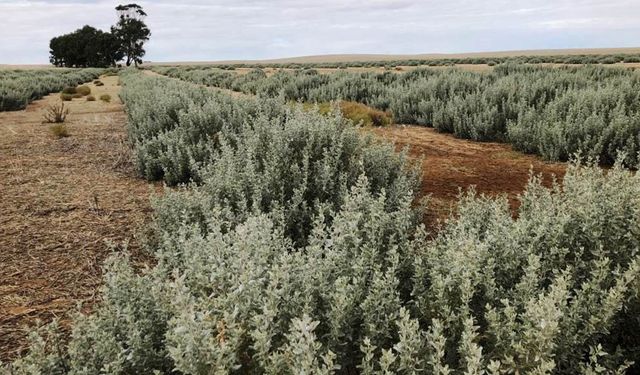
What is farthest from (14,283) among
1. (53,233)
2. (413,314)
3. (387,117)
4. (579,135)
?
(387,117)

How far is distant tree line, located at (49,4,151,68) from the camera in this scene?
80.9 metres

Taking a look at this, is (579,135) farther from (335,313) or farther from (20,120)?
(20,120)

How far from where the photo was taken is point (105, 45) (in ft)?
265

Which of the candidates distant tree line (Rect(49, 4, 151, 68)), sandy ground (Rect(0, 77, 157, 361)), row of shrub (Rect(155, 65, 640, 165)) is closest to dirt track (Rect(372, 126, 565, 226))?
row of shrub (Rect(155, 65, 640, 165))

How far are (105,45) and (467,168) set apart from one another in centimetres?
8553

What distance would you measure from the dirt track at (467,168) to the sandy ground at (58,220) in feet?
9.23

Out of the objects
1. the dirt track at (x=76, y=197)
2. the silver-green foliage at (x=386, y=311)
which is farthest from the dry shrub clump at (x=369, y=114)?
the silver-green foliage at (x=386, y=311)

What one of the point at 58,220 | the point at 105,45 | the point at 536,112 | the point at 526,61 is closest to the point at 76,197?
the point at 58,220

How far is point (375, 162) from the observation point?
488 cm

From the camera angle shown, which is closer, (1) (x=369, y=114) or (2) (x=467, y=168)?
(2) (x=467, y=168)

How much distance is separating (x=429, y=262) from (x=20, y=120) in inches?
489

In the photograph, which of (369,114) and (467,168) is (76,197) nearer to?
(467,168)

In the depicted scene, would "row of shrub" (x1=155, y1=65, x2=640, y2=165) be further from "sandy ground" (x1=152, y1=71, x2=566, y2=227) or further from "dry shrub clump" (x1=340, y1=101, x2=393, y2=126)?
"dry shrub clump" (x1=340, y1=101, x2=393, y2=126)

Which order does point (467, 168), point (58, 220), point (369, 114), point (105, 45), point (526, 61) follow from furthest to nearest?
point (105, 45)
point (526, 61)
point (369, 114)
point (467, 168)
point (58, 220)
